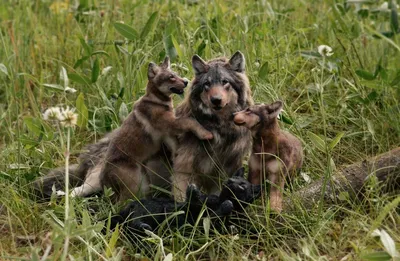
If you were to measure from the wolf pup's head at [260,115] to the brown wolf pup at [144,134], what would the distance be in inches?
12.1

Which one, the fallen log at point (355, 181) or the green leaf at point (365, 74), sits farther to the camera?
the green leaf at point (365, 74)

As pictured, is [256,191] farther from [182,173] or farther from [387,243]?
[387,243]

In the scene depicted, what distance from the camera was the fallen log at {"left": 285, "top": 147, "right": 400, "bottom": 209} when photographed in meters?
5.04

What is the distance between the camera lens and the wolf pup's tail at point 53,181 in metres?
5.65

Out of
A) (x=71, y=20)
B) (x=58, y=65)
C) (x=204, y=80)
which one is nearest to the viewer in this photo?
(x=204, y=80)

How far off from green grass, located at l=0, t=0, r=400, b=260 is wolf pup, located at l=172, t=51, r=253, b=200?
1.40 ft

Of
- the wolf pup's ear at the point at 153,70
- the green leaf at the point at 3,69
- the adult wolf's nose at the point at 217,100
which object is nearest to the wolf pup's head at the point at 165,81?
the wolf pup's ear at the point at 153,70

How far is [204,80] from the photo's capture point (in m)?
5.24

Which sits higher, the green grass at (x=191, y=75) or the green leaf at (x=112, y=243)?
the green leaf at (x=112, y=243)

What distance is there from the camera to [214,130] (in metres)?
5.28

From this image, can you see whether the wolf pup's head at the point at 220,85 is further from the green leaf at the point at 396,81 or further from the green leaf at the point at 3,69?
the green leaf at the point at 3,69

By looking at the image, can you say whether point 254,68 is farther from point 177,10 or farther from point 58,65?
point 58,65

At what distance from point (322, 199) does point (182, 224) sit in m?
0.80

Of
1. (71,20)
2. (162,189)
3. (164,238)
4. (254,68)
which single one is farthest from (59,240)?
(71,20)
